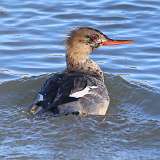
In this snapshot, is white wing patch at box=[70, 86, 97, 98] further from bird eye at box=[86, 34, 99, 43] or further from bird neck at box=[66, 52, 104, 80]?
bird eye at box=[86, 34, 99, 43]

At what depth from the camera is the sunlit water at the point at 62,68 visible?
30.1 ft

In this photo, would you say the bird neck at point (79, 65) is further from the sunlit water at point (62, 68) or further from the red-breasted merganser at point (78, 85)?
the sunlit water at point (62, 68)

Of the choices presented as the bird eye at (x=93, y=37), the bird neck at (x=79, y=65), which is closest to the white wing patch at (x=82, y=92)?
the bird neck at (x=79, y=65)

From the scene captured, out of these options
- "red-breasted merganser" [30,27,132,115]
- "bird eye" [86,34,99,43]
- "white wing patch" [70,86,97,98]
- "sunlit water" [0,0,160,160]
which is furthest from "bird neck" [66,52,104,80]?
"white wing patch" [70,86,97,98]

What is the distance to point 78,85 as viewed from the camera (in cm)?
1030

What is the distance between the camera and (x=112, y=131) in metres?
9.77

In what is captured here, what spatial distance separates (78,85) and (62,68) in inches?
92.6

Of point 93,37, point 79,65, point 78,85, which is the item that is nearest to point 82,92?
point 78,85

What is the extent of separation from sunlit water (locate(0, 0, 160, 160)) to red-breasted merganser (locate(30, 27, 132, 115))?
0.56ft

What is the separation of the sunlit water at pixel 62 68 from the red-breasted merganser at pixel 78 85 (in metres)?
0.17

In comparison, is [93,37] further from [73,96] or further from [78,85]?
[73,96]

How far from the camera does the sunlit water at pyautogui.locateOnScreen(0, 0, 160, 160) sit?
9.16 meters

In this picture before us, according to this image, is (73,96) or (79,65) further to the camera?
(79,65)

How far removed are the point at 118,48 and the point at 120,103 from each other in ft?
8.24
